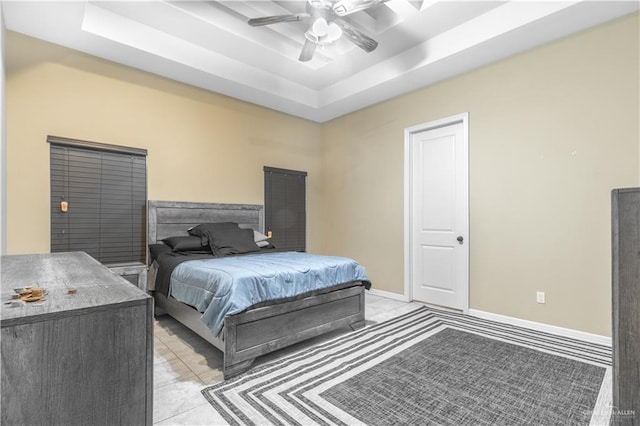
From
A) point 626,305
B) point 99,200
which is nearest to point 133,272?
point 99,200

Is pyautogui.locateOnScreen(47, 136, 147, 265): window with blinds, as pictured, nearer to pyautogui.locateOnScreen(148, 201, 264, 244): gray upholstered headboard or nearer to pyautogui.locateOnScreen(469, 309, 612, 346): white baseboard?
pyautogui.locateOnScreen(148, 201, 264, 244): gray upholstered headboard

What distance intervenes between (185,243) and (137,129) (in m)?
1.45

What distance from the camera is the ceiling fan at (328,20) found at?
2492mm

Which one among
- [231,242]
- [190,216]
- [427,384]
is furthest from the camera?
[190,216]

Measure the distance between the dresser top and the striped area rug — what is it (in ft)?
3.72

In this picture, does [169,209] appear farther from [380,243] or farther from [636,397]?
[636,397]

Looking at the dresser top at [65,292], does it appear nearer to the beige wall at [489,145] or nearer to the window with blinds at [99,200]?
the window with blinds at [99,200]

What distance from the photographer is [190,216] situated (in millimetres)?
3996

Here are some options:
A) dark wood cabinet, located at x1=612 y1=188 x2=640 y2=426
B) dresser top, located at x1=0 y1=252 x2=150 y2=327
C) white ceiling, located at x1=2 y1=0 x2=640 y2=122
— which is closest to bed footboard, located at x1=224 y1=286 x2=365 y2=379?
dresser top, located at x1=0 y1=252 x2=150 y2=327

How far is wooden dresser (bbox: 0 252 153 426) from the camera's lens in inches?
24.9

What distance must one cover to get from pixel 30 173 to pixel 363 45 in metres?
3.39

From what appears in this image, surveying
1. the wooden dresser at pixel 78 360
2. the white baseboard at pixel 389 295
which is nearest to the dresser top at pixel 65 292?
the wooden dresser at pixel 78 360

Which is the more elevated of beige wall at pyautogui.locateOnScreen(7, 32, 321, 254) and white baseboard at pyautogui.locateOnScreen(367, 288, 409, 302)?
beige wall at pyautogui.locateOnScreen(7, 32, 321, 254)

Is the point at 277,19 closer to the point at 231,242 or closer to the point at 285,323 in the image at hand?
the point at 231,242
